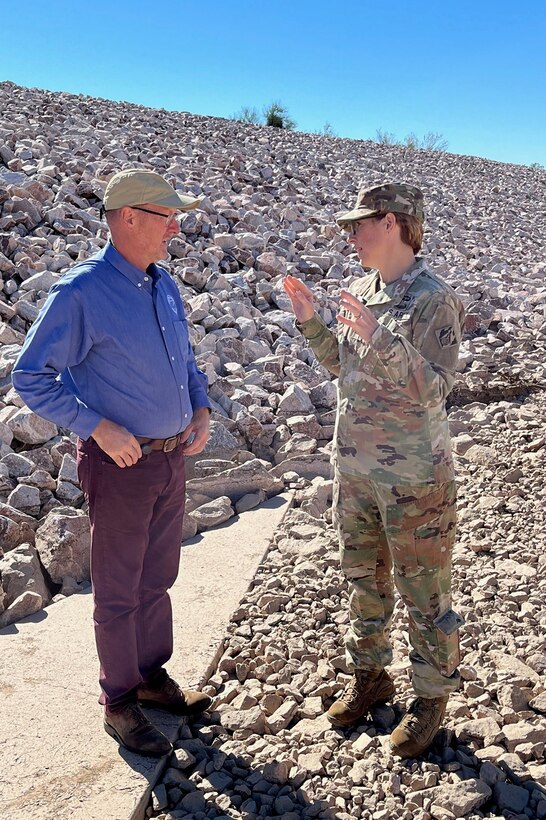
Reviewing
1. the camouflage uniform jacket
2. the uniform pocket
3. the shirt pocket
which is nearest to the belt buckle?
the shirt pocket

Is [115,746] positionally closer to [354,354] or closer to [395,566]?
[395,566]

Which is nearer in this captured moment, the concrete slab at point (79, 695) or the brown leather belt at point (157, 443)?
the concrete slab at point (79, 695)

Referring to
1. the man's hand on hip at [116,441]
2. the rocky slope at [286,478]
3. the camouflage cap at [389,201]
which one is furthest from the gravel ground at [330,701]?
the camouflage cap at [389,201]

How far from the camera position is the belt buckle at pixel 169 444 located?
2814mm

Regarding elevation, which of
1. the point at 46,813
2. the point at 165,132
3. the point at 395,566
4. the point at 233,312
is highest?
the point at 165,132

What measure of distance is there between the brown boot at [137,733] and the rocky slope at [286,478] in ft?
0.35

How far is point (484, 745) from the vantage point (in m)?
2.86

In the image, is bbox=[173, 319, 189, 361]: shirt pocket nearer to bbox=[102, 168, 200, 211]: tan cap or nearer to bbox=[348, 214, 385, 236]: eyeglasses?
bbox=[102, 168, 200, 211]: tan cap

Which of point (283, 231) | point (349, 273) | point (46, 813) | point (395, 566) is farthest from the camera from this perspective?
point (283, 231)

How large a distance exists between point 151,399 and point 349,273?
24.5 feet

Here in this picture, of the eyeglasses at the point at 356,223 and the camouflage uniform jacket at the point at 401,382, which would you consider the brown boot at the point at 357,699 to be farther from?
the eyeglasses at the point at 356,223

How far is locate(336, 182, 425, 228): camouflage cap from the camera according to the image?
2.52 m

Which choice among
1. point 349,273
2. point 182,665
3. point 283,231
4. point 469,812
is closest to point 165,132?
point 283,231

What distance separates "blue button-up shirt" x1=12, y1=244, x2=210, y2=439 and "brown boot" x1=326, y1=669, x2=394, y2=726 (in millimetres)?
1188
